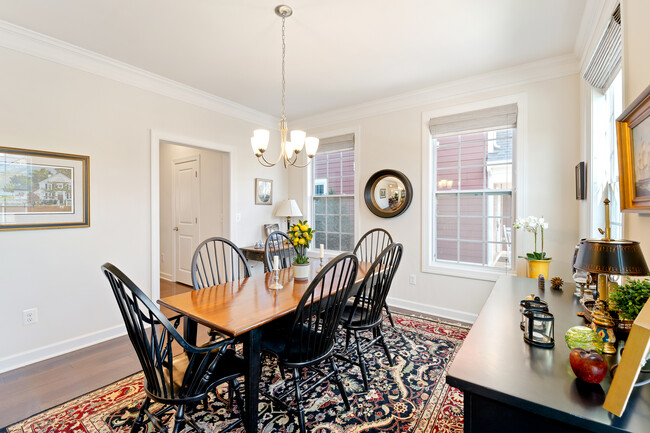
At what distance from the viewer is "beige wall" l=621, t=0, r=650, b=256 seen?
4.18ft

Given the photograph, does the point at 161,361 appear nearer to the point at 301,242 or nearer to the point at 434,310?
the point at 301,242

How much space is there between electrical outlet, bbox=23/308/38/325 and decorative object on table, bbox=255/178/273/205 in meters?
2.60

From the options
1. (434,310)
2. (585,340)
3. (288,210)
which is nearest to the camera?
(585,340)

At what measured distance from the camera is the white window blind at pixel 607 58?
171cm

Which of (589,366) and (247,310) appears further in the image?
(247,310)

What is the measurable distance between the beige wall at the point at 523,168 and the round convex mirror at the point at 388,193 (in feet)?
0.28

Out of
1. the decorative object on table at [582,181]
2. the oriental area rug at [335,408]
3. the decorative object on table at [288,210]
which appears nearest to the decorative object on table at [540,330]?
the oriental area rug at [335,408]

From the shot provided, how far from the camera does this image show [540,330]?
1.10 metres

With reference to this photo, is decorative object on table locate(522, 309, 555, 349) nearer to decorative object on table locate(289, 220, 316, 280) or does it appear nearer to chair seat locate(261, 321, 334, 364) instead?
chair seat locate(261, 321, 334, 364)

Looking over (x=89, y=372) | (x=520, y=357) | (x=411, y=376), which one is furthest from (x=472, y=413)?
(x=89, y=372)

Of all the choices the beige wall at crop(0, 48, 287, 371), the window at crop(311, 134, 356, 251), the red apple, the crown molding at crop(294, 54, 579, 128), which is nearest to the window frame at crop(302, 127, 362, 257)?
the window at crop(311, 134, 356, 251)

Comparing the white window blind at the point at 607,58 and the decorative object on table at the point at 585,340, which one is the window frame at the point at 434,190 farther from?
the decorative object on table at the point at 585,340

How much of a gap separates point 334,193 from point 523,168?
7.83 ft

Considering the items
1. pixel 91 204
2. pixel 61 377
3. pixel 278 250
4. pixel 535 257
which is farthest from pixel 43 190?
pixel 535 257
